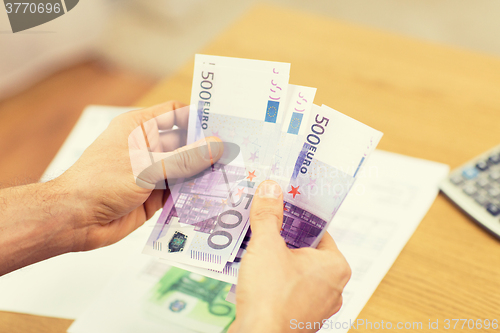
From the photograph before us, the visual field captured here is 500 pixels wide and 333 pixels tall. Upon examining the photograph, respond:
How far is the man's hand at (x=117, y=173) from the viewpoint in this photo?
0.50 metres

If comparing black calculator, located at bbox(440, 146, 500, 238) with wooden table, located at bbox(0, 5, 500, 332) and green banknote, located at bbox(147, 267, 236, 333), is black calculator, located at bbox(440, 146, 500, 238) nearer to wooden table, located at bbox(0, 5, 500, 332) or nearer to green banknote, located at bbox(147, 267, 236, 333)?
wooden table, located at bbox(0, 5, 500, 332)

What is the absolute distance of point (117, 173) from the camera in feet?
1.63

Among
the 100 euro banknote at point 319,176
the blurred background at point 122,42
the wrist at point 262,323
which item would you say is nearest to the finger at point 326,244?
the 100 euro banknote at point 319,176

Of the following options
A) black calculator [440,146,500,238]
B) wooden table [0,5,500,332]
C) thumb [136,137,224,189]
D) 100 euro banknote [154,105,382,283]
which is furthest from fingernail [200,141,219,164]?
black calculator [440,146,500,238]

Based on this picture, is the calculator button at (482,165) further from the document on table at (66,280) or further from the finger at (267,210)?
the document on table at (66,280)

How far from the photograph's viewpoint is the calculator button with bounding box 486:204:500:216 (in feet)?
1.86

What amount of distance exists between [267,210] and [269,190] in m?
0.03

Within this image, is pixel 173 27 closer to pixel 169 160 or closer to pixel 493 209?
pixel 169 160

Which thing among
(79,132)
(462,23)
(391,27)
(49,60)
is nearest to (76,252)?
(79,132)

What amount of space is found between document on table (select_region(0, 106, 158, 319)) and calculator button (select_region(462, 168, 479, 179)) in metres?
0.52

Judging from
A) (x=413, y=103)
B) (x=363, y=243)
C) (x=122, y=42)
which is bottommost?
(x=363, y=243)

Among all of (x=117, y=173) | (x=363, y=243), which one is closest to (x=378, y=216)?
(x=363, y=243)

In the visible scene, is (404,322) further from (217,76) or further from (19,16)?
(19,16)

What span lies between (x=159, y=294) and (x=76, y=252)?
15 centimetres
